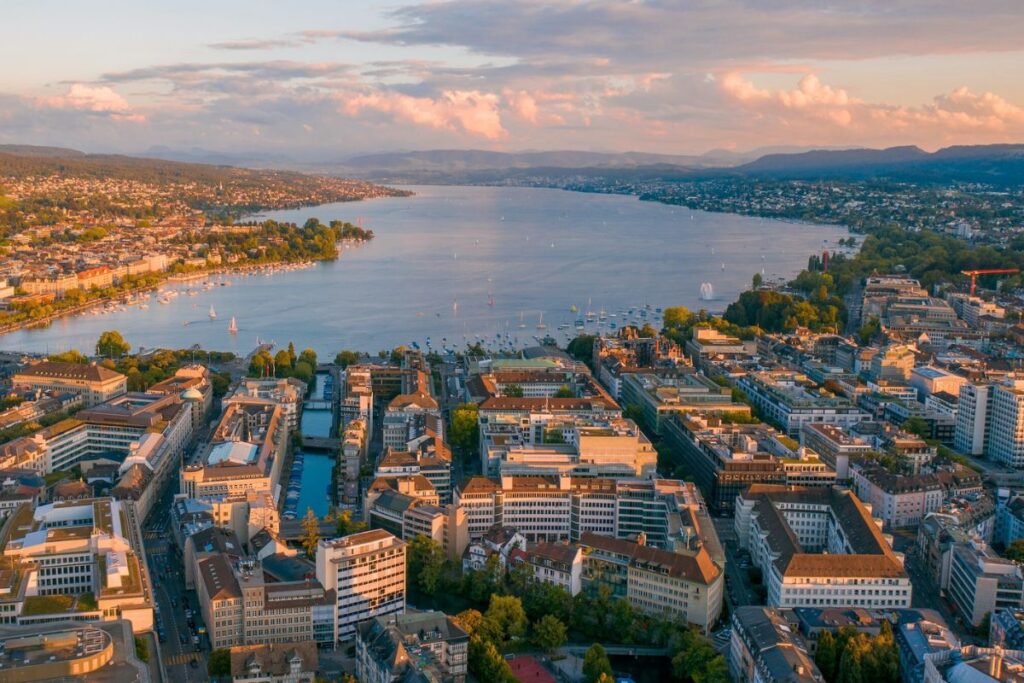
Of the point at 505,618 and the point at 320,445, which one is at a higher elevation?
the point at 505,618

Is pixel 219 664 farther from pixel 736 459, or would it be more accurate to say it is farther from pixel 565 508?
pixel 736 459

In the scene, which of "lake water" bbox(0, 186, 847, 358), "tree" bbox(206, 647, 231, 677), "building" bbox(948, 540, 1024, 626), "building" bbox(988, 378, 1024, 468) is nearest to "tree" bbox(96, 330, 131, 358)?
"lake water" bbox(0, 186, 847, 358)

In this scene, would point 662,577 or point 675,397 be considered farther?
point 675,397

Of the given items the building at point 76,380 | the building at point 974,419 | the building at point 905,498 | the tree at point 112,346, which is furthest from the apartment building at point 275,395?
the building at point 974,419

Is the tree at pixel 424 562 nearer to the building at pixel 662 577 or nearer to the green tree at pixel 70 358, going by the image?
the building at pixel 662 577

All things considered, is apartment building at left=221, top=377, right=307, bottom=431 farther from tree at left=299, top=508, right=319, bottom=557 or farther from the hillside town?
tree at left=299, top=508, right=319, bottom=557

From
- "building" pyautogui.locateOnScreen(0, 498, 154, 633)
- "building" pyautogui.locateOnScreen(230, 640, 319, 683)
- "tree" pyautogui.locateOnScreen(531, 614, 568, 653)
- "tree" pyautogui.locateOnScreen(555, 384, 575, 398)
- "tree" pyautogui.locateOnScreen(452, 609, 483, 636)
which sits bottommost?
"tree" pyautogui.locateOnScreen(531, 614, 568, 653)

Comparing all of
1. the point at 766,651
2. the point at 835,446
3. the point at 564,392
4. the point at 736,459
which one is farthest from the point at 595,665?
the point at 564,392
